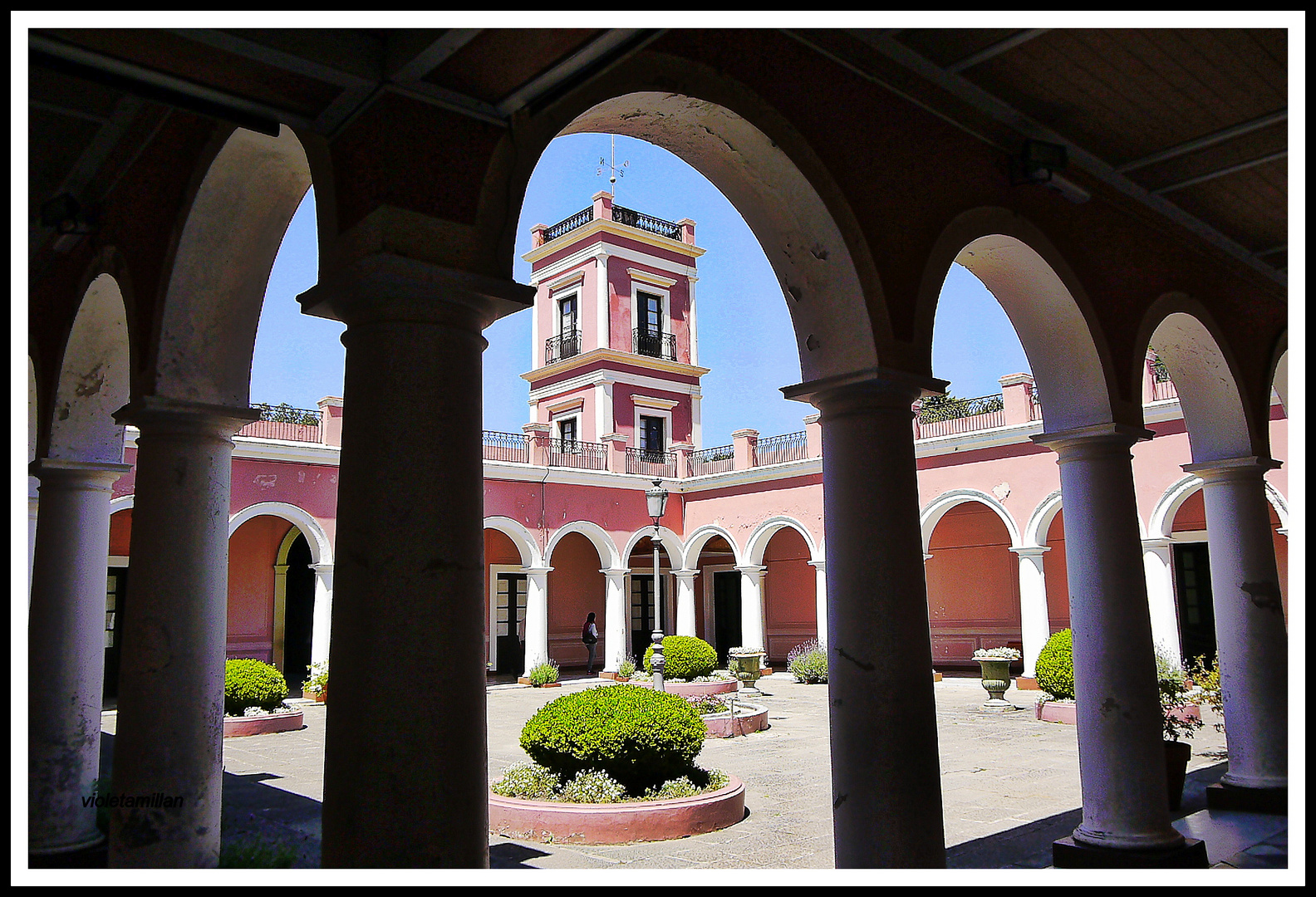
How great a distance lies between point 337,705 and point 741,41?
9.45 feet

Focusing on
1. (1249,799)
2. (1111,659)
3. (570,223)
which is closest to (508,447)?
(570,223)

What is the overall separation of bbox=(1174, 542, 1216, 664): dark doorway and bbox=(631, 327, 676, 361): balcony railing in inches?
516

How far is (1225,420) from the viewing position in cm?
695

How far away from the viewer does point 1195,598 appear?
18.1 metres

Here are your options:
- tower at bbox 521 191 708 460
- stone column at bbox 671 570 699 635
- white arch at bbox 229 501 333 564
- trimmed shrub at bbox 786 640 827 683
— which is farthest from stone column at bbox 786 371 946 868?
tower at bbox 521 191 708 460

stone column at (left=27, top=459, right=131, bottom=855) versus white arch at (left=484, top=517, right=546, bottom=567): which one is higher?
white arch at (left=484, top=517, right=546, bottom=567)

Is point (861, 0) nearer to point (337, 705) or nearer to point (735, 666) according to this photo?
point (337, 705)

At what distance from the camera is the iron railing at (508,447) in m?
20.2

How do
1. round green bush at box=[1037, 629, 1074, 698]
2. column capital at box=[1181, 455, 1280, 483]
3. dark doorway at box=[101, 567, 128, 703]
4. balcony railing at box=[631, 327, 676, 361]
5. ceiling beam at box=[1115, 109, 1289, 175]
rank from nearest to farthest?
1. ceiling beam at box=[1115, 109, 1289, 175]
2. column capital at box=[1181, 455, 1280, 483]
3. round green bush at box=[1037, 629, 1074, 698]
4. dark doorway at box=[101, 567, 128, 703]
5. balcony railing at box=[631, 327, 676, 361]

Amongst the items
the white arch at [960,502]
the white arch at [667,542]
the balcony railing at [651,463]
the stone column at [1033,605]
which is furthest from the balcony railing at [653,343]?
the stone column at [1033,605]

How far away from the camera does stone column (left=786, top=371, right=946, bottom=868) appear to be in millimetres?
3865

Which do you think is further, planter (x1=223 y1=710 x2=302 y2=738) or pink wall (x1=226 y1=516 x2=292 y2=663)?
pink wall (x1=226 y1=516 x2=292 y2=663)

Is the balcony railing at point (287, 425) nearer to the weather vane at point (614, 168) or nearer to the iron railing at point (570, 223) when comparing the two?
the iron railing at point (570, 223)

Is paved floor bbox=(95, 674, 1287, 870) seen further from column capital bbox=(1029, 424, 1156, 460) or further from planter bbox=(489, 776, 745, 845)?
column capital bbox=(1029, 424, 1156, 460)
